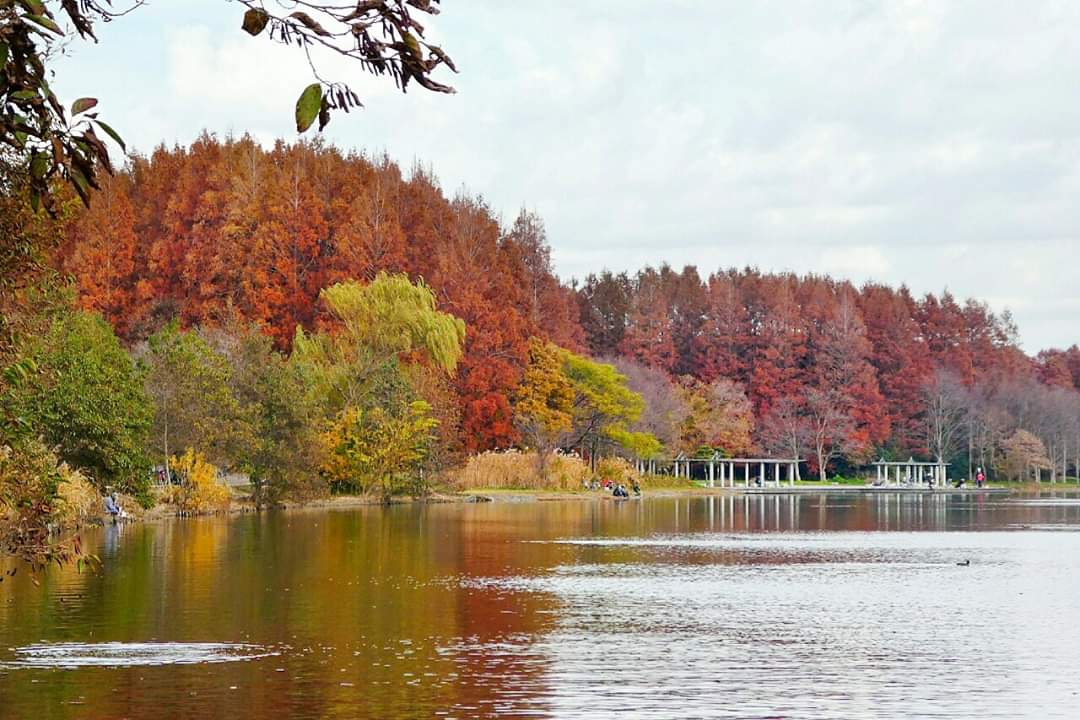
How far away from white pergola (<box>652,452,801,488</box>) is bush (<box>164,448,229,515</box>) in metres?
42.6

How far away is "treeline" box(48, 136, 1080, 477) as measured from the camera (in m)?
64.7

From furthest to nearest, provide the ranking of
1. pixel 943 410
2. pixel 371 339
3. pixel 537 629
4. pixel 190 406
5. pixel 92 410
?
pixel 943 410 → pixel 371 339 → pixel 190 406 → pixel 92 410 → pixel 537 629

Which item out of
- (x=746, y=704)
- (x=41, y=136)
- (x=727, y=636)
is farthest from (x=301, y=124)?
(x=727, y=636)

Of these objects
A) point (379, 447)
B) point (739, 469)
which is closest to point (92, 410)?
point (379, 447)

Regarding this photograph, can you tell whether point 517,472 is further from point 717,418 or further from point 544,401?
point 717,418

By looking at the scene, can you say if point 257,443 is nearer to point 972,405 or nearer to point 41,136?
point 41,136

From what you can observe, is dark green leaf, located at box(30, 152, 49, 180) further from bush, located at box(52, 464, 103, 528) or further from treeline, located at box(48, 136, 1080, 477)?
treeline, located at box(48, 136, 1080, 477)

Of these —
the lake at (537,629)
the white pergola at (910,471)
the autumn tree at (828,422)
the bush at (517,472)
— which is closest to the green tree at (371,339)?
the bush at (517,472)

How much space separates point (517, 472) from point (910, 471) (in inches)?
1526

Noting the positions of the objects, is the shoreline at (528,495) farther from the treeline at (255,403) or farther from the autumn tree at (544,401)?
the autumn tree at (544,401)

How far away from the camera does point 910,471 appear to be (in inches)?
3684

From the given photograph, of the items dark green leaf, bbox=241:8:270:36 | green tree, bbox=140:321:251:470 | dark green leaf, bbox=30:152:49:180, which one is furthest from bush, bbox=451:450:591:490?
dark green leaf, bbox=241:8:270:36

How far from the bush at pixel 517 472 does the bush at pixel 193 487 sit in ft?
57.2

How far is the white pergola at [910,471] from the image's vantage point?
298 feet
